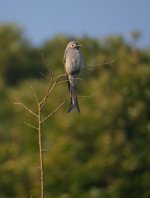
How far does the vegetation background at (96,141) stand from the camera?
21031 mm

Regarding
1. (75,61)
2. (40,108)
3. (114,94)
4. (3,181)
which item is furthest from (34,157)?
(40,108)

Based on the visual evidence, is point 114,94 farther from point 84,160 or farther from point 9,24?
Result: point 9,24

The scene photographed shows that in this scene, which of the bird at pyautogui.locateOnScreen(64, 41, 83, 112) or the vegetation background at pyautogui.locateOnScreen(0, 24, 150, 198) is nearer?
the bird at pyautogui.locateOnScreen(64, 41, 83, 112)

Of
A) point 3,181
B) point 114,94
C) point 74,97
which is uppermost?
point 74,97

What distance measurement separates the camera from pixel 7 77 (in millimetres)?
36688

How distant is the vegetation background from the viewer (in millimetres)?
21031

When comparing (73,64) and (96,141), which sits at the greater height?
(73,64)

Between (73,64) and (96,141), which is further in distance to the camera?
(96,141)

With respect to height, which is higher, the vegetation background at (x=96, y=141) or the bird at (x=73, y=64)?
the bird at (x=73, y=64)

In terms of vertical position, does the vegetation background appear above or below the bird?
below

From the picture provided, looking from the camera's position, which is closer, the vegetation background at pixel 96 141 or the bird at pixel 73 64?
the bird at pixel 73 64

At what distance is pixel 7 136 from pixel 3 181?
436 cm

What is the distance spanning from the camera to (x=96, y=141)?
78.6 ft

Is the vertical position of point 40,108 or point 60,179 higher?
point 40,108
